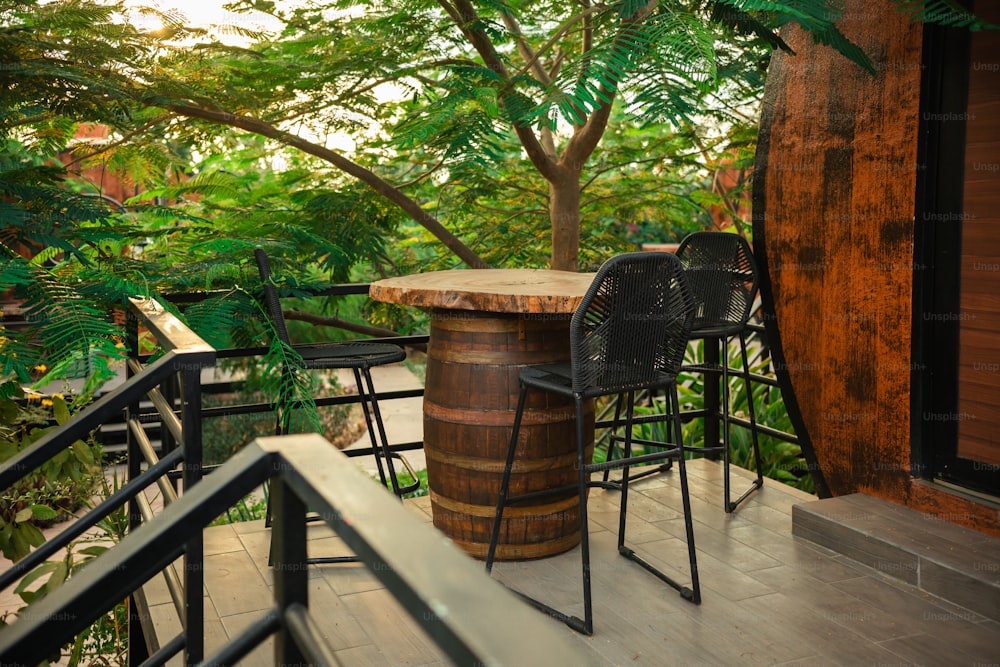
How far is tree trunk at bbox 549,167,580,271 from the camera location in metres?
4.84

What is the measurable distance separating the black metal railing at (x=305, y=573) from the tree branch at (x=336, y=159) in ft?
10.5

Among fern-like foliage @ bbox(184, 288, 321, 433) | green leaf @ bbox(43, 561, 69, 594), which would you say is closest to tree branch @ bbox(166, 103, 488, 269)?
fern-like foliage @ bbox(184, 288, 321, 433)

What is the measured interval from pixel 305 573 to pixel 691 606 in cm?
207

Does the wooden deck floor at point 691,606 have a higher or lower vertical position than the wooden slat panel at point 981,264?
lower

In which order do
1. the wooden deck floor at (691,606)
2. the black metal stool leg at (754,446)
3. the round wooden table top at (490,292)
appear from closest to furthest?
1. the wooden deck floor at (691,606)
2. the round wooden table top at (490,292)
3. the black metal stool leg at (754,446)

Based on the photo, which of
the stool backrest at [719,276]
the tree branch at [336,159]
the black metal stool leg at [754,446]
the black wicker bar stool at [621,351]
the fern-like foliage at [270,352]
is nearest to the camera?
the black wicker bar stool at [621,351]

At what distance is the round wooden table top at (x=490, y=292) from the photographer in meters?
2.72

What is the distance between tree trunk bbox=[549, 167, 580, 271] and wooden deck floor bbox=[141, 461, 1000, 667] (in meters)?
1.80

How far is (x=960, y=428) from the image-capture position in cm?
306

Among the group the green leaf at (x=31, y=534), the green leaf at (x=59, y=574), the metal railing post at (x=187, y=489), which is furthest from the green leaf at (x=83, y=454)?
Answer: the metal railing post at (x=187, y=489)

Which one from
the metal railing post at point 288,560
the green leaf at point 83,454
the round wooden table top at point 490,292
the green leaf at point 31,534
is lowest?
the green leaf at point 31,534

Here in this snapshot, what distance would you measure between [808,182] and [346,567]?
7.21ft

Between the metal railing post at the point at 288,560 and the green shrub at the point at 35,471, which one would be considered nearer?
the metal railing post at the point at 288,560

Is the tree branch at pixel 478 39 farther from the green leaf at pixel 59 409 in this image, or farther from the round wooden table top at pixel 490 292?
the green leaf at pixel 59 409
